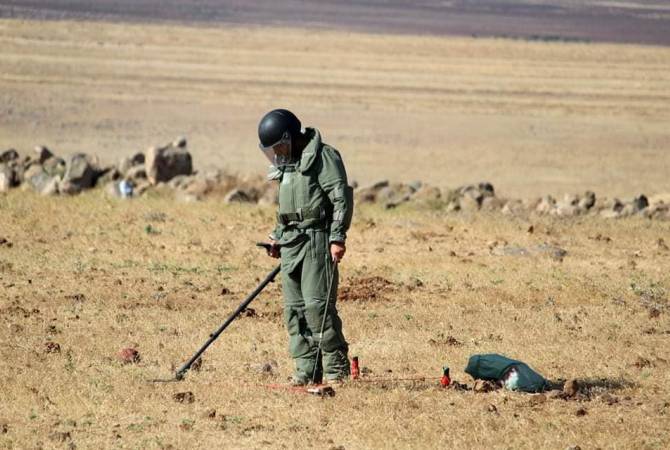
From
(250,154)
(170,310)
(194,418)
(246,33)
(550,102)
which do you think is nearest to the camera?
(194,418)

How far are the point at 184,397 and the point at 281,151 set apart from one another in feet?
6.20

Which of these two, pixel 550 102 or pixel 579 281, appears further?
pixel 550 102

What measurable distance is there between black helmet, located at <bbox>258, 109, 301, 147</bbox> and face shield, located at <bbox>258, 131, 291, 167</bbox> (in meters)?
0.02

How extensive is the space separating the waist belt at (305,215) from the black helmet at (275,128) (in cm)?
52

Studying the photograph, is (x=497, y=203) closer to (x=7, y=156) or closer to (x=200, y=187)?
(x=200, y=187)

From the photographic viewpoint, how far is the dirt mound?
48.3 feet

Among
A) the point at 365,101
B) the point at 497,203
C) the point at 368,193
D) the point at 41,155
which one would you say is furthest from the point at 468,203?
the point at 365,101

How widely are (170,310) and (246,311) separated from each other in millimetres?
726

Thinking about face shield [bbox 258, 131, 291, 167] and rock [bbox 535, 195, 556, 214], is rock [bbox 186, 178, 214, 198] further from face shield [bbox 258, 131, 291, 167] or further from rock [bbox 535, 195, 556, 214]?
face shield [bbox 258, 131, 291, 167]

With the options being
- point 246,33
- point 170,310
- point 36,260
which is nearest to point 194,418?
point 170,310

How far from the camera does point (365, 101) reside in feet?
117

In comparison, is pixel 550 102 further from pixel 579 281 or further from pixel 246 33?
pixel 579 281

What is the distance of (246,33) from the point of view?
52844mm

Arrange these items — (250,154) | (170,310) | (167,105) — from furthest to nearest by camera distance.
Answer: (167,105) → (250,154) → (170,310)
